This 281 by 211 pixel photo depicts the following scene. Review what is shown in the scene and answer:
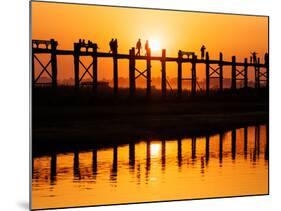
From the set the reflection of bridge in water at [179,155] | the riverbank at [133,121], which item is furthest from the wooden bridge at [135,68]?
the reflection of bridge in water at [179,155]

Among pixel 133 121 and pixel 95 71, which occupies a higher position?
pixel 95 71

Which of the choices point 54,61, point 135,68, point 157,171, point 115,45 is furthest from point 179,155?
point 54,61

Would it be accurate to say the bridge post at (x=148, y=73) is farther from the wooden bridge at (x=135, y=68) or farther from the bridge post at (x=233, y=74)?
the bridge post at (x=233, y=74)

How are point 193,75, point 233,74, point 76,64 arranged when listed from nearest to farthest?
point 76,64
point 193,75
point 233,74

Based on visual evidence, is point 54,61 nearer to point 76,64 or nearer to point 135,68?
point 76,64

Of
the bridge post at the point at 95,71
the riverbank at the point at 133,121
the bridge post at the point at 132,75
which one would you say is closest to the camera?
the riverbank at the point at 133,121

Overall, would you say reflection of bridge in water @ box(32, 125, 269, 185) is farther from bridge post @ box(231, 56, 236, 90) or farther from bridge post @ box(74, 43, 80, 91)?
bridge post @ box(74, 43, 80, 91)

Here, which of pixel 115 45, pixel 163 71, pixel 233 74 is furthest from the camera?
pixel 233 74

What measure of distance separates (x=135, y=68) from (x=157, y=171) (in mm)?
1009


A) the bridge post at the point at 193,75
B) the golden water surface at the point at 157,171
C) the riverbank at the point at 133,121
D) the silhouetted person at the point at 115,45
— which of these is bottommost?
the golden water surface at the point at 157,171

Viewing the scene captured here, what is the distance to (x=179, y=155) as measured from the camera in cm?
704

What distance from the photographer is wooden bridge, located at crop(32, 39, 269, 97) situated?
6547 millimetres

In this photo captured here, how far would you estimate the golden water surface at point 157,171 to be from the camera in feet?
21.4

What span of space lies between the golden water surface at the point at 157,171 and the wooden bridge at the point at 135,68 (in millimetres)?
530
